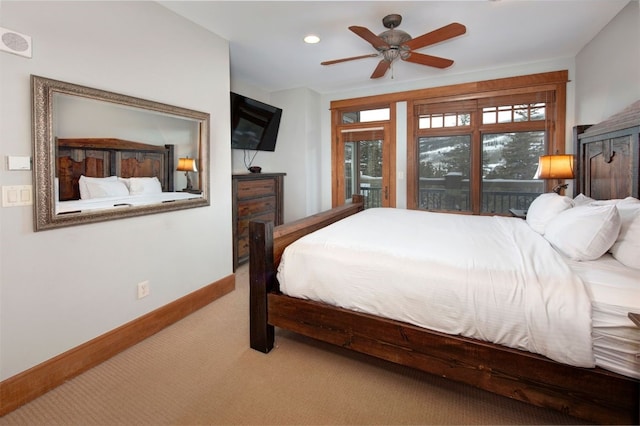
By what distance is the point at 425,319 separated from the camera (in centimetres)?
171

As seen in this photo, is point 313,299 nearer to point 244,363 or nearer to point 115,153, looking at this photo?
point 244,363

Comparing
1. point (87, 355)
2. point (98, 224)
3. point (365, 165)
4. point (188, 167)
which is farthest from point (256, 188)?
point (87, 355)

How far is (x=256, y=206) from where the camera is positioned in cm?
442

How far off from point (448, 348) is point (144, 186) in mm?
2415

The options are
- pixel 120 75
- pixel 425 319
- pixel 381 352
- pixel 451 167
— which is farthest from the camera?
pixel 451 167

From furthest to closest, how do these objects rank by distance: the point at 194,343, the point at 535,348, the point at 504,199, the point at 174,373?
the point at 504,199, the point at 194,343, the point at 174,373, the point at 535,348

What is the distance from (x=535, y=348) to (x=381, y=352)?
0.77 meters

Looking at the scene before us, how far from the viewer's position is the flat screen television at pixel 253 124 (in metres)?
4.11

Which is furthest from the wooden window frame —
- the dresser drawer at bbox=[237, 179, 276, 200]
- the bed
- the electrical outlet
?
the electrical outlet

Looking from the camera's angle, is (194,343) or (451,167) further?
(451,167)

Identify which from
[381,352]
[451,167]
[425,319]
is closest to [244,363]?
[381,352]

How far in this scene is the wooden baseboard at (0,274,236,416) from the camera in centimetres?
175

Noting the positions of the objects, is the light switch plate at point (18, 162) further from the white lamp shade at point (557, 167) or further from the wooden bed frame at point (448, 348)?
the white lamp shade at point (557, 167)

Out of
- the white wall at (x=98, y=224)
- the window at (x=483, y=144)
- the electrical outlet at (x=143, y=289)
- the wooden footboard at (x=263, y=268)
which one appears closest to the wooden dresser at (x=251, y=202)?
the white wall at (x=98, y=224)
